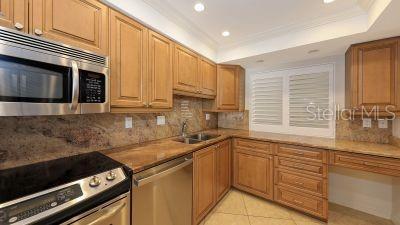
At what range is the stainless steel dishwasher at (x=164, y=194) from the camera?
1248mm

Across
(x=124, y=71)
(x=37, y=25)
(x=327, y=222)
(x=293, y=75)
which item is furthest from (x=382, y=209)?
(x=37, y=25)

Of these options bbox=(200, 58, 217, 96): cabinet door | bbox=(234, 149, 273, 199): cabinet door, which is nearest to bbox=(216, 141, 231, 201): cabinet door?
bbox=(234, 149, 273, 199): cabinet door

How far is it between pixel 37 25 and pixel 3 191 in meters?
0.95

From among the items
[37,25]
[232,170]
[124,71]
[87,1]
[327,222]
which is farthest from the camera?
[232,170]

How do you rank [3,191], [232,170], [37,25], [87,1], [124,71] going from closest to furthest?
1. [3,191]
2. [37,25]
3. [87,1]
4. [124,71]
5. [232,170]

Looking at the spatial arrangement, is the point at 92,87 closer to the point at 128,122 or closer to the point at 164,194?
the point at 128,122

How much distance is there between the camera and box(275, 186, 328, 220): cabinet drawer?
200 centimetres

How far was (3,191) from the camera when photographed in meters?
0.83

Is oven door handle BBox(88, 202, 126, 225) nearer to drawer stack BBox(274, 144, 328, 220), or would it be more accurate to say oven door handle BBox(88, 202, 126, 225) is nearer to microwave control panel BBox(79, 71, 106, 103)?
microwave control panel BBox(79, 71, 106, 103)

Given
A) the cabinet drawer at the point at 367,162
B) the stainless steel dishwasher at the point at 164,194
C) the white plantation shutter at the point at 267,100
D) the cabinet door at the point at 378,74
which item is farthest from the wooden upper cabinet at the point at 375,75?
the stainless steel dishwasher at the point at 164,194

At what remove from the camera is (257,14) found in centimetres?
192

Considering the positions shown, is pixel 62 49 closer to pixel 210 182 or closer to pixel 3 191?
pixel 3 191

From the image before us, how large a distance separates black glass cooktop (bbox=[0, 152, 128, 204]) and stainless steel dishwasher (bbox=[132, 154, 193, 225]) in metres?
0.26

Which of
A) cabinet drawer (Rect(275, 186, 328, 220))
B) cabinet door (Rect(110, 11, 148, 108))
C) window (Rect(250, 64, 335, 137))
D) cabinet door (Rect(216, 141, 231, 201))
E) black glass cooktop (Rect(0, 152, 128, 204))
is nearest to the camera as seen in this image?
black glass cooktop (Rect(0, 152, 128, 204))
